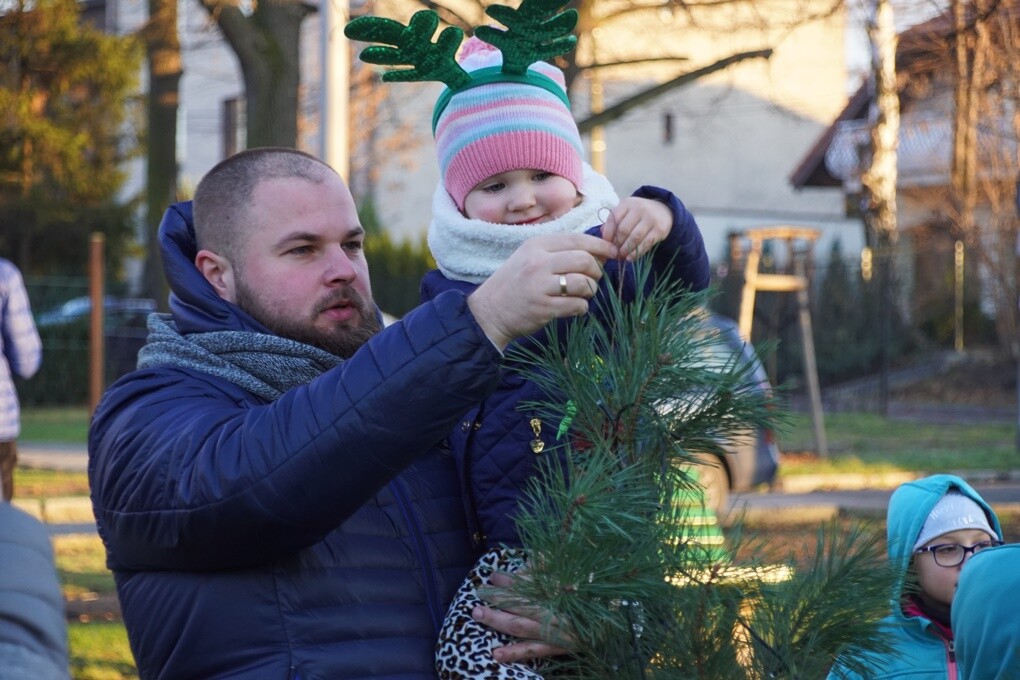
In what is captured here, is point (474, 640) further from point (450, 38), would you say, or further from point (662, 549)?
point (450, 38)

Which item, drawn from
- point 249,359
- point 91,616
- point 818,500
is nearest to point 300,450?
point 249,359

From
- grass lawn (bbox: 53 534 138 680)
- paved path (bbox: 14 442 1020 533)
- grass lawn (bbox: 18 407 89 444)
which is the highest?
grass lawn (bbox: 53 534 138 680)

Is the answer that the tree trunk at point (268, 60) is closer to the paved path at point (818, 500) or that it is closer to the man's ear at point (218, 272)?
the paved path at point (818, 500)

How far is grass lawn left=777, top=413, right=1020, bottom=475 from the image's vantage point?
11.8 meters

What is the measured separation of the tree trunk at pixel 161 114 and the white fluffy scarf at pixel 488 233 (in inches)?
463

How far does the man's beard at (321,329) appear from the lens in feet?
8.08

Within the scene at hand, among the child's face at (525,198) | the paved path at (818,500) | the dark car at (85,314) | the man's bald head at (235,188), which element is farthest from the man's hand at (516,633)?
the dark car at (85,314)

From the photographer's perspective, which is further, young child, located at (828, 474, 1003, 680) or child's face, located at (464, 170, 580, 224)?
young child, located at (828, 474, 1003, 680)

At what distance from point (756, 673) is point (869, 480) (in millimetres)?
10171

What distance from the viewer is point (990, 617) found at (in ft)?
6.75

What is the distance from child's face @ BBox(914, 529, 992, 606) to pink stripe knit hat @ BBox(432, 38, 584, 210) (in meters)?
1.35

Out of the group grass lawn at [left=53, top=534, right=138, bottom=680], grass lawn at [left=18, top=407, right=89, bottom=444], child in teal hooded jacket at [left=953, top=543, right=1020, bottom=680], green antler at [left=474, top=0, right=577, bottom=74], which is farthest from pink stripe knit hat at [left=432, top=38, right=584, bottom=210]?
grass lawn at [left=18, top=407, right=89, bottom=444]

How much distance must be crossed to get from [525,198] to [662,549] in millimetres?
1071

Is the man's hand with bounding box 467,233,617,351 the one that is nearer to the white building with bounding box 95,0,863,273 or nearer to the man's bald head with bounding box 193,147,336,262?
the man's bald head with bounding box 193,147,336,262
